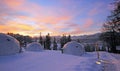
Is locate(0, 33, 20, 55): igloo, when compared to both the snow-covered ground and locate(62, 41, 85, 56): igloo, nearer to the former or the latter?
the snow-covered ground

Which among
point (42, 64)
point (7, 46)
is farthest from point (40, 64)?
point (7, 46)

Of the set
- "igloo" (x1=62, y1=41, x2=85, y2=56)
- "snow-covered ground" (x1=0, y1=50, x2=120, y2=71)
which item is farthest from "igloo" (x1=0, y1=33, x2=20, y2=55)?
"igloo" (x1=62, y1=41, x2=85, y2=56)

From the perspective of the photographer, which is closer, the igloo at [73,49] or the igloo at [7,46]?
the igloo at [7,46]

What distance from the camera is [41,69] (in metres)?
19.0

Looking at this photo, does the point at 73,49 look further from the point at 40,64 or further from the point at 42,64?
the point at 40,64

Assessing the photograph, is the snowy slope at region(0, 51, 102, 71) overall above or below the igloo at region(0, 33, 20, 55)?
below

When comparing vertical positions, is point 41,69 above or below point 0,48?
below

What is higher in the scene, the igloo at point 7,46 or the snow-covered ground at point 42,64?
the igloo at point 7,46

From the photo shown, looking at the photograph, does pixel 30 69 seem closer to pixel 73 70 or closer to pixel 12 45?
pixel 73 70

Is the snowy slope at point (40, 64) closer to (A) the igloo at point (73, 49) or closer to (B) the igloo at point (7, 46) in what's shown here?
(B) the igloo at point (7, 46)

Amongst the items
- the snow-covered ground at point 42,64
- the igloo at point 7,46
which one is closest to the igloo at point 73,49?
the igloo at point 7,46

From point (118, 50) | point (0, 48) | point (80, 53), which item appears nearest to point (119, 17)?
point (80, 53)

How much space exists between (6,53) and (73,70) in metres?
10.5

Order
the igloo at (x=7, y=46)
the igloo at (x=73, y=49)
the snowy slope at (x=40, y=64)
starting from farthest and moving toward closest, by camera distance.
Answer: the igloo at (x=73, y=49), the igloo at (x=7, y=46), the snowy slope at (x=40, y=64)
